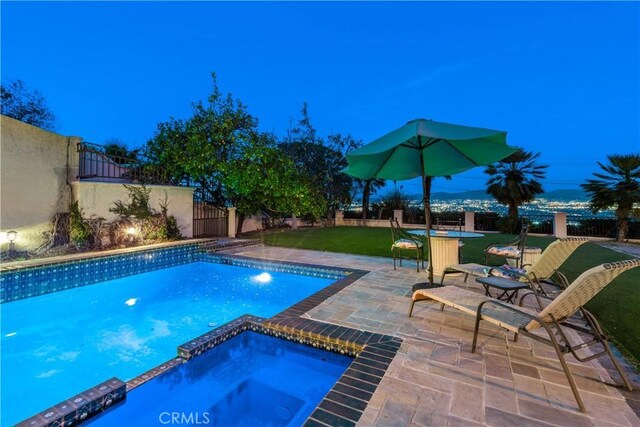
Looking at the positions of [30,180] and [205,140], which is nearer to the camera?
[30,180]

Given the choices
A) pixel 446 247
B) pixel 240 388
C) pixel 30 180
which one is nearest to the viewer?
pixel 240 388

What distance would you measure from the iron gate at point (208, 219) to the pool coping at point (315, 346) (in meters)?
9.34

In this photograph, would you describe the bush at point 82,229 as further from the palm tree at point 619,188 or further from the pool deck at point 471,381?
the palm tree at point 619,188

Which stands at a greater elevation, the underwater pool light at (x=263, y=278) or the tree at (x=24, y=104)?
the tree at (x=24, y=104)

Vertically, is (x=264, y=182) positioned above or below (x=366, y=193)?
below

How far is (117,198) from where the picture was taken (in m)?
9.03

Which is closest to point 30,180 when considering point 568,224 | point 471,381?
point 471,381

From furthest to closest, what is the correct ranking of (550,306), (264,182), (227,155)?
(227,155)
(264,182)
(550,306)

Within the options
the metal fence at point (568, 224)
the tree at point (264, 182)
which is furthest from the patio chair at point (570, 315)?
the metal fence at point (568, 224)

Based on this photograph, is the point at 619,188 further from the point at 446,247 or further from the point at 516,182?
the point at 446,247

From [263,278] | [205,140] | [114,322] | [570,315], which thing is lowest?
[114,322]

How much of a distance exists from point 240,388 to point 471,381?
81.7 inches

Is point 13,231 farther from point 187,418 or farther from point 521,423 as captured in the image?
point 521,423

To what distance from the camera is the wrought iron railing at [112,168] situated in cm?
888
